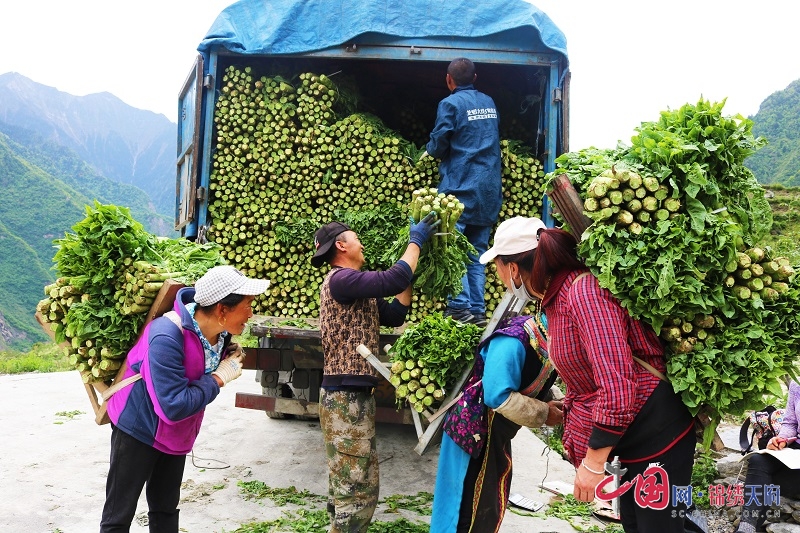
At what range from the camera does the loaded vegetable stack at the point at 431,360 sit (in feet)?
10.1

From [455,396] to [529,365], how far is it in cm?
48

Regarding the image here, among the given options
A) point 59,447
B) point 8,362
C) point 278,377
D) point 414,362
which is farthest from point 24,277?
point 414,362

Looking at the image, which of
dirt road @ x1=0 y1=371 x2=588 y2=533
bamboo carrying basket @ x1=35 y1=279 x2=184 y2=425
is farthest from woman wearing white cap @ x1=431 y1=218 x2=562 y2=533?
bamboo carrying basket @ x1=35 y1=279 x2=184 y2=425

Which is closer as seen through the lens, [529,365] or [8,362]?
[529,365]

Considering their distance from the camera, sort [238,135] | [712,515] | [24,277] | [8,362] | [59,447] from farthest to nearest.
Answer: [24,277] → [8,362] → [59,447] → [238,135] → [712,515]

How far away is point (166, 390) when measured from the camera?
8.57 feet

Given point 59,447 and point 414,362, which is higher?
point 414,362

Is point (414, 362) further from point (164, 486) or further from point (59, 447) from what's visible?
point (59, 447)

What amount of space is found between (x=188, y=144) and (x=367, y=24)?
2198 mm

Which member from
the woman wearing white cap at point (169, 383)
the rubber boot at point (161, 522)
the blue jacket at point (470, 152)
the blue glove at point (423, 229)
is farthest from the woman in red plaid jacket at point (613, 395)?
the blue jacket at point (470, 152)

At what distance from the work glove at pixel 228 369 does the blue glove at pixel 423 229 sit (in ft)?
3.70

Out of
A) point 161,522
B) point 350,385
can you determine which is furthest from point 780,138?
point 161,522

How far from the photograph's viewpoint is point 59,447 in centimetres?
570

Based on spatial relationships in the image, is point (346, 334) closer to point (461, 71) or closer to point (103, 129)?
point (461, 71)
